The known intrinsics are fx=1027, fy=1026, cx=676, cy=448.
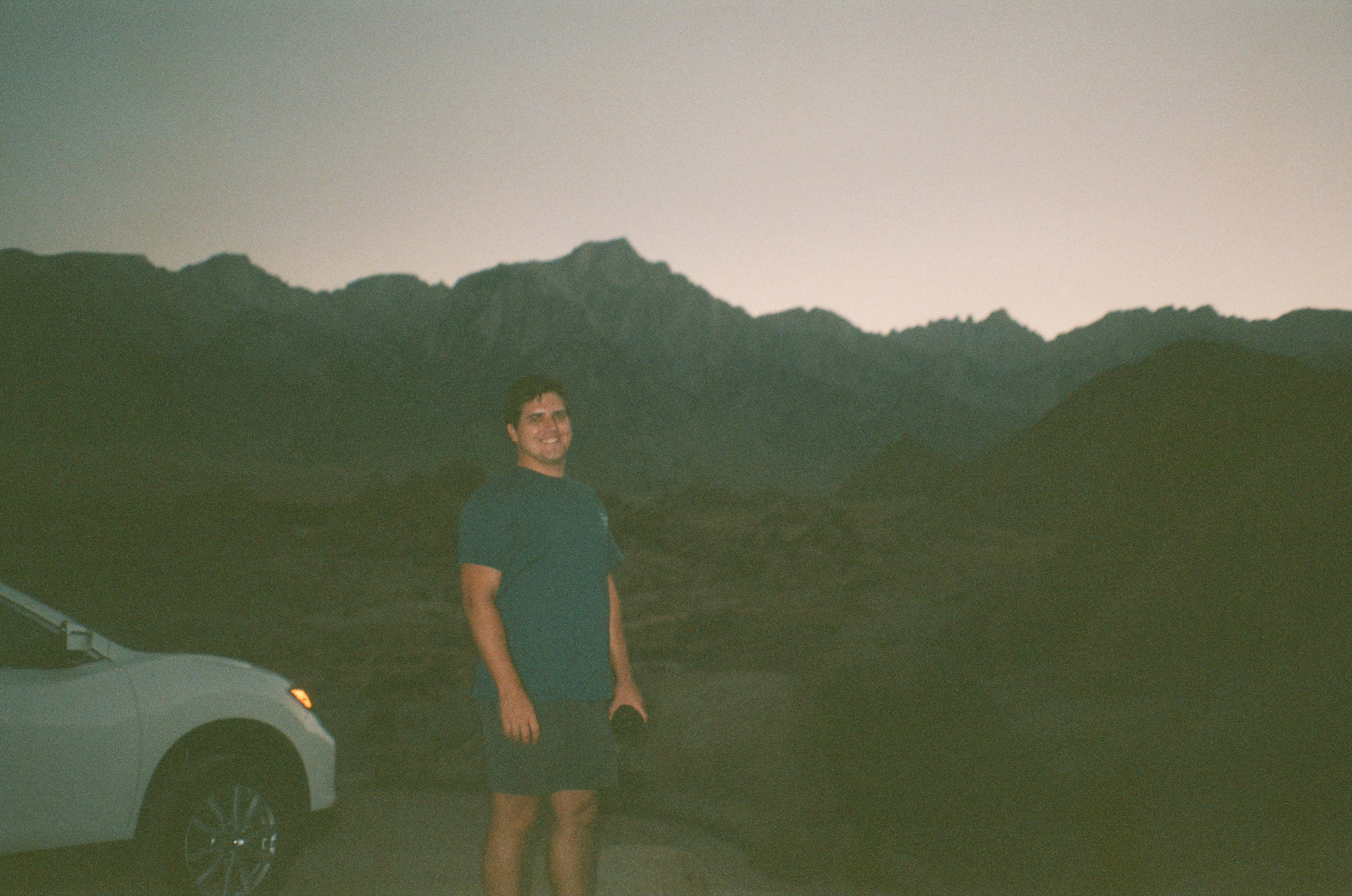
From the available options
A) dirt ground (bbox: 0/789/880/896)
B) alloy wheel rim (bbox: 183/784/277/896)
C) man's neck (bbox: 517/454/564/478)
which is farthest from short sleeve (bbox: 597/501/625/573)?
alloy wheel rim (bbox: 183/784/277/896)

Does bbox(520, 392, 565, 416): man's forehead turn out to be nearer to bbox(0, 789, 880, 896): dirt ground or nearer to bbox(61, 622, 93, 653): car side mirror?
bbox(0, 789, 880, 896): dirt ground

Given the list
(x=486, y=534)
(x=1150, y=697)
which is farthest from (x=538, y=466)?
(x=1150, y=697)

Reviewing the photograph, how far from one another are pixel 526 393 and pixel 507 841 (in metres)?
1.25

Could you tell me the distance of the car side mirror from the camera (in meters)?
3.31

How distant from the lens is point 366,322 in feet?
371

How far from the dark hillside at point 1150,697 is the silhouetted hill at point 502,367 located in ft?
171

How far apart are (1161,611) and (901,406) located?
10287 cm

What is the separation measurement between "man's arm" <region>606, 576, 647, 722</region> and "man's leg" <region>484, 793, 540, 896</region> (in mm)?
367

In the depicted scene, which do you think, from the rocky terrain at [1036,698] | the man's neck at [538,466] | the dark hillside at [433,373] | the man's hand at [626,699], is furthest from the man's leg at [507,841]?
the dark hillside at [433,373]

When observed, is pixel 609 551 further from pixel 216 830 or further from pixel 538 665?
pixel 216 830

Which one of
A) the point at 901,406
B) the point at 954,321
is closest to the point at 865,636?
the point at 901,406

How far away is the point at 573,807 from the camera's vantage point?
277 cm

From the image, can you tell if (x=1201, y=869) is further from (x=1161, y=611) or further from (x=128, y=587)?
(x=128, y=587)

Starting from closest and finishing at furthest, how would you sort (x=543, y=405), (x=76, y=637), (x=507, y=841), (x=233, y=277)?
(x=507, y=841) → (x=543, y=405) → (x=76, y=637) → (x=233, y=277)
